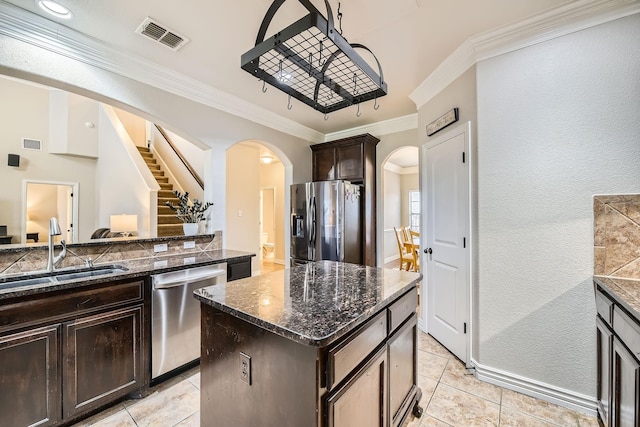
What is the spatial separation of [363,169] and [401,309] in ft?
9.04

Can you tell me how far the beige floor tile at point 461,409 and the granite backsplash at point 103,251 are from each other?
250 centimetres

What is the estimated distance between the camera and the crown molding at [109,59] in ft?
6.00

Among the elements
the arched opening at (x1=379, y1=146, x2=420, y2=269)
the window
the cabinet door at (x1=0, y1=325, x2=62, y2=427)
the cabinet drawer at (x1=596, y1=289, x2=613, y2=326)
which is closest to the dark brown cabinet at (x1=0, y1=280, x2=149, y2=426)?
the cabinet door at (x1=0, y1=325, x2=62, y2=427)

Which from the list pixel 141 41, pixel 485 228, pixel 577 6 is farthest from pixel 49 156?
pixel 577 6

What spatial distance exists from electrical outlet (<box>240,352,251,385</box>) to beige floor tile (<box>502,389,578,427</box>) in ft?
6.09

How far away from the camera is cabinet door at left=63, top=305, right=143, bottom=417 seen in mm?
1641

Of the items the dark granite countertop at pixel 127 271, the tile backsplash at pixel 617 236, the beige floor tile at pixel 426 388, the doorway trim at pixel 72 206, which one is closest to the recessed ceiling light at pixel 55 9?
the dark granite countertop at pixel 127 271

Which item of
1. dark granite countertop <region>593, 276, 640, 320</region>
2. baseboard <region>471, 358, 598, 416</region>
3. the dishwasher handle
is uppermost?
dark granite countertop <region>593, 276, 640, 320</region>

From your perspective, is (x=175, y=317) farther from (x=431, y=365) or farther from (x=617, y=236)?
(x=617, y=236)

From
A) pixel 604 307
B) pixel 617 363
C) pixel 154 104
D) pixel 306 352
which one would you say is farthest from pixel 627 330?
pixel 154 104

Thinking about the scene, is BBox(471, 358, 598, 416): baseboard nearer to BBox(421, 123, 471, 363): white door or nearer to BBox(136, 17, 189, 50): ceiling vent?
BBox(421, 123, 471, 363): white door

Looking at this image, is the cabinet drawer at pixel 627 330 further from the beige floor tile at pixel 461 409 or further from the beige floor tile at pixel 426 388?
the beige floor tile at pixel 426 388

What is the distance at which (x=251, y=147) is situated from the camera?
568 cm

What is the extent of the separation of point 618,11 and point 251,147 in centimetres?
519
